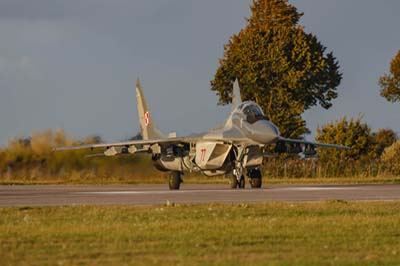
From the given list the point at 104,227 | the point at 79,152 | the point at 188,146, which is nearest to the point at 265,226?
the point at 104,227

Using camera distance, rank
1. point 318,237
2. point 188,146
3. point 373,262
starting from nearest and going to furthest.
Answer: point 373,262 → point 318,237 → point 188,146

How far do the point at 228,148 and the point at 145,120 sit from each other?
33.4 feet

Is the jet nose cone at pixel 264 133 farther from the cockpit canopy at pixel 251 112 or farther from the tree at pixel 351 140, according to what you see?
the tree at pixel 351 140

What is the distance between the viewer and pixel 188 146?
40.0 meters

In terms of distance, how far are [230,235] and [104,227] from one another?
2395 mm

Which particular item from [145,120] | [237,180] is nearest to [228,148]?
[237,180]

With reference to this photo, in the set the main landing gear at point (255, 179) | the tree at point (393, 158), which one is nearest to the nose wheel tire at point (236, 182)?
the main landing gear at point (255, 179)

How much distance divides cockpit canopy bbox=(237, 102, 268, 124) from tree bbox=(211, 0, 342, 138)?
97.8 ft

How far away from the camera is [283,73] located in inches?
2697

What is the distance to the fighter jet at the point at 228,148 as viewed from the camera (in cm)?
3588

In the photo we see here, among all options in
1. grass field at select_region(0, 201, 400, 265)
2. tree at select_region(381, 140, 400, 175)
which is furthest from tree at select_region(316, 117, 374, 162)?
grass field at select_region(0, 201, 400, 265)

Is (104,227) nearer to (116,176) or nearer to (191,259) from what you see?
(191,259)

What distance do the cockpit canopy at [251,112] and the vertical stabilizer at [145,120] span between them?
983 centimetres

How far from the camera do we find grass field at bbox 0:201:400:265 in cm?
1270
